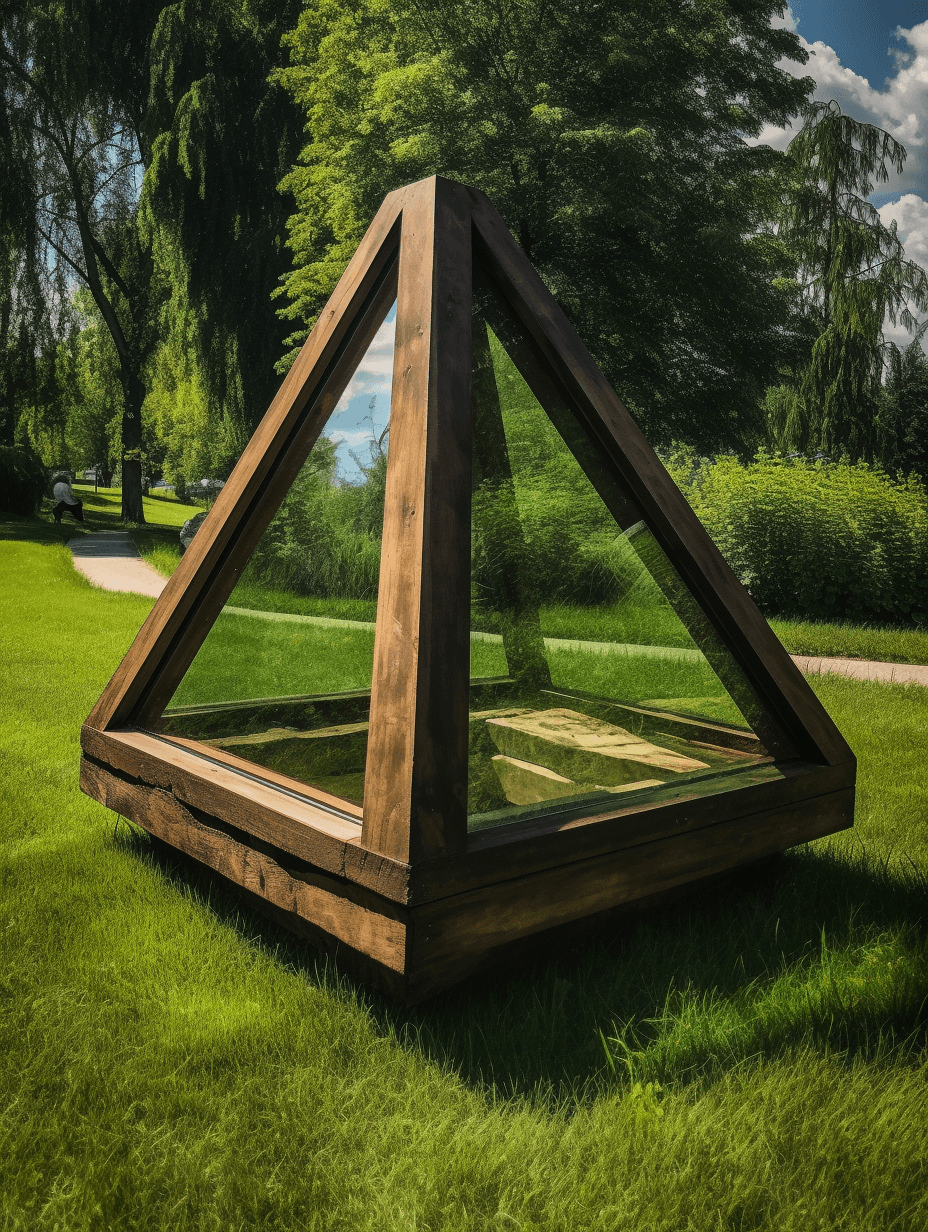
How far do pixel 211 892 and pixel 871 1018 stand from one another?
5.95 ft

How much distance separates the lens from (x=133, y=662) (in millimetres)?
2898

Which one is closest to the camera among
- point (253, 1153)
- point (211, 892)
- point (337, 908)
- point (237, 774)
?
point (253, 1153)

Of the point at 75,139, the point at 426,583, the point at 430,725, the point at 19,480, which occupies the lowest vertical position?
Result: the point at 430,725

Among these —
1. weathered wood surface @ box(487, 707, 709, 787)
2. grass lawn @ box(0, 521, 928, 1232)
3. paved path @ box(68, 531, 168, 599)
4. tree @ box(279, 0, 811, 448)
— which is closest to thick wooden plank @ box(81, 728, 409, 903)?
grass lawn @ box(0, 521, 928, 1232)

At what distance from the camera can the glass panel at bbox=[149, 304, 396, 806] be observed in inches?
96.7

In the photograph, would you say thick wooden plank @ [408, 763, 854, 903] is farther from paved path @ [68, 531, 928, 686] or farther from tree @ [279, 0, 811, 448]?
tree @ [279, 0, 811, 448]

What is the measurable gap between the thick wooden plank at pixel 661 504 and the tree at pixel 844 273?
627 inches

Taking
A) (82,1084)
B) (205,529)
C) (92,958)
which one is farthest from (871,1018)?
(205,529)

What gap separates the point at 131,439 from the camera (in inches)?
925

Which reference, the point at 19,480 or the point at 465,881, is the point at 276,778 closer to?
the point at 465,881

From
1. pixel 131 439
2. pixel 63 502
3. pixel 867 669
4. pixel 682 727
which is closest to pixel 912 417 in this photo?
pixel 131 439

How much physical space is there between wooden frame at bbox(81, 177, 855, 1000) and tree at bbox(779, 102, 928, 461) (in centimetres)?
1607

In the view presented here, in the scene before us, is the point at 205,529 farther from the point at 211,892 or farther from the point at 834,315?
the point at 834,315

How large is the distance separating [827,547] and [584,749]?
916cm
